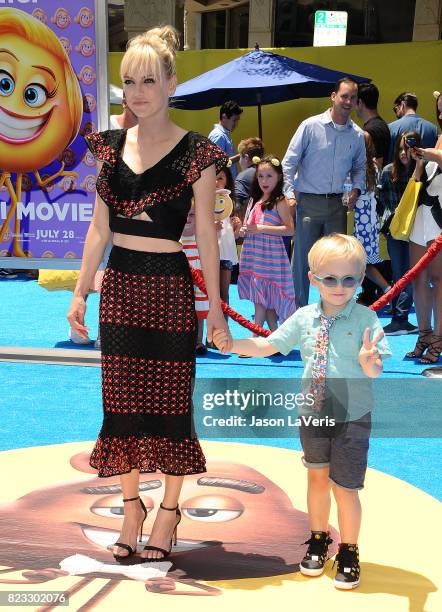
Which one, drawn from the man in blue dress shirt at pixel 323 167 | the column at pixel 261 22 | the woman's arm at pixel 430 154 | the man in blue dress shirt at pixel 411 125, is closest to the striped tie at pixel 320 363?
the woman's arm at pixel 430 154

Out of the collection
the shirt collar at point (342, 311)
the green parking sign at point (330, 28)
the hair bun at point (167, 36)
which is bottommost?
the shirt collar at point (342, 311)

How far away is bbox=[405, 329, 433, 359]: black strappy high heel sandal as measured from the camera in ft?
24.0

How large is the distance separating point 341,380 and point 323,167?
487cm

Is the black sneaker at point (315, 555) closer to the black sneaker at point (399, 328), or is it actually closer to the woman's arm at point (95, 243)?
the woman's arm at point (95, 243)

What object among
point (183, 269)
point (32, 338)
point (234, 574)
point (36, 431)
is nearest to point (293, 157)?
point (32, 338)

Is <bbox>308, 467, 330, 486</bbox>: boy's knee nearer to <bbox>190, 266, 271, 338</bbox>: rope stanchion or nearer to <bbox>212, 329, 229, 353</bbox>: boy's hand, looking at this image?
<bbox>212, 329, 229, 353</bbox>: boy's hand

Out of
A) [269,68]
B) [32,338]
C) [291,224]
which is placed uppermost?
[269,68]

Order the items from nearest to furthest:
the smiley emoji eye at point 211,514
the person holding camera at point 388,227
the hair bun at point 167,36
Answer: the hair bun at point 167,36 < the smiley emoji eye at point 211,514 < the person holding camera at point 388,227

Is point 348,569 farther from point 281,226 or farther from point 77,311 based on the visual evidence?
point 281,226

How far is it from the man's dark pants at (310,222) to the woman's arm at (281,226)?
0.52 m

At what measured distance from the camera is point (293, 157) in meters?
7.77

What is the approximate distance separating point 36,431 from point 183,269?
224cm

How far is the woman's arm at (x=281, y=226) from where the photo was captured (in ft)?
23.9

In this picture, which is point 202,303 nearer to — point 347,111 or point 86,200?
point 86,200
